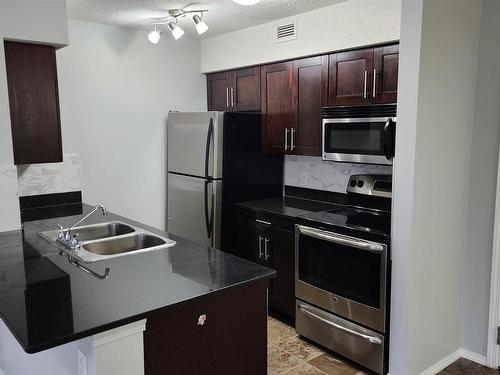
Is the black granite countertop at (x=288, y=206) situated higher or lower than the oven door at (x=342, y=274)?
higher

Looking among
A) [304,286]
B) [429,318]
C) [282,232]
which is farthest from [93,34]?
[429,318]

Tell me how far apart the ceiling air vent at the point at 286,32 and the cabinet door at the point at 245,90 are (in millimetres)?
369

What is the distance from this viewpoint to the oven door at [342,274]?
101 inches

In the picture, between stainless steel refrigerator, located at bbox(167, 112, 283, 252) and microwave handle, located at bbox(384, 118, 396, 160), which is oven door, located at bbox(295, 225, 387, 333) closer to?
microwave handle, located at bbox(384, 118, 396, 160)

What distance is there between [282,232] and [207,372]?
1.59 meters

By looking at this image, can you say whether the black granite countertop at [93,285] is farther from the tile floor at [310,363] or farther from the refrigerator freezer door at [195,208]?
the refrigerator freezer door at [195,208]

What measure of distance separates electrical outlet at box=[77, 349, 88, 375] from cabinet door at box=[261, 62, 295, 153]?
2.43 meters

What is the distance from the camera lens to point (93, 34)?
367cm

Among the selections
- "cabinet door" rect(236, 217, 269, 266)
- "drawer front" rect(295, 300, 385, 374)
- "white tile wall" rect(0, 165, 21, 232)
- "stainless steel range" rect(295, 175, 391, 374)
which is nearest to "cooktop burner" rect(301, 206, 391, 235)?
"stainless steel range" rect(295, 175, 391, 374)

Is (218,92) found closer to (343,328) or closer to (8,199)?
(8,199)

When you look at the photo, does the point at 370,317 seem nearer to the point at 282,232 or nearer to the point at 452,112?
the point at 282,232

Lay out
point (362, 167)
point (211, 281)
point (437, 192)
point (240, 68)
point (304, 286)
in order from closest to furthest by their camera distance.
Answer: point (211, 281) < point (437, 192) < point (304, 286) < point (362, 167) < point (240, 68)

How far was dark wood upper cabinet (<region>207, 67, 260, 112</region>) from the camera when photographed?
384 cm

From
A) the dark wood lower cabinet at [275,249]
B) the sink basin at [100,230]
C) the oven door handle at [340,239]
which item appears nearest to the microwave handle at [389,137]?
the oven door handle at [340,239]
